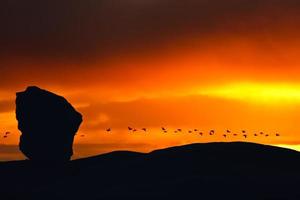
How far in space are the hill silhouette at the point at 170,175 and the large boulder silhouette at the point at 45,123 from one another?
143 inches

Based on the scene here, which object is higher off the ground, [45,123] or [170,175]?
[45,123]

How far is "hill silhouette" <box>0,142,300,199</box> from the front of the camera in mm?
116188

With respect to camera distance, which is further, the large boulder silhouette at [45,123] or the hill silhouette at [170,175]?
the large boulder silhouette at [45,123]

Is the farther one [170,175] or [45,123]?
[45,123]

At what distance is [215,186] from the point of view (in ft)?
385

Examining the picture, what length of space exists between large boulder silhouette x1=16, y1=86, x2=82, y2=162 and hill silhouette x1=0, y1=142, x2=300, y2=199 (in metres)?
3.63

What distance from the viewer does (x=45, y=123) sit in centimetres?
15100

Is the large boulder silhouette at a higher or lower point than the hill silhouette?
higher

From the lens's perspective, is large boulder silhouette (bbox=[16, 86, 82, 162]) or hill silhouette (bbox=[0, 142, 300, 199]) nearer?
hill silhouette (bbox=[0, 142, 300, 199])

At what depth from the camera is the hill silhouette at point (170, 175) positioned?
116188 millimetres

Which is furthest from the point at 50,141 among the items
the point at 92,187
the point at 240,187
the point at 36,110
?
the point at 240,187

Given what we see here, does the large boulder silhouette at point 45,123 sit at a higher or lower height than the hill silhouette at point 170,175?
higher

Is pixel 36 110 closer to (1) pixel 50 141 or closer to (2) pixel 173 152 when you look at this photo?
(1) pixel 50 141

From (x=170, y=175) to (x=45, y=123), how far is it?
104ft
